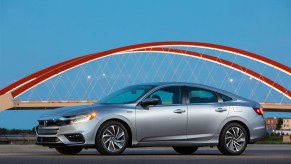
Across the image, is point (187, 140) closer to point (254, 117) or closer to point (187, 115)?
point (187, 115)

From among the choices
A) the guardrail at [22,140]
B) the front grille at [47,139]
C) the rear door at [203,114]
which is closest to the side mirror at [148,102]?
the rear door at [203,114]

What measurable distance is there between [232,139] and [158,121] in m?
1.67

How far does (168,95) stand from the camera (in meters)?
14.4

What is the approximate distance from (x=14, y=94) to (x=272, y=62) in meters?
21.6

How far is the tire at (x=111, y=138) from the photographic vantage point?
43.9 feet

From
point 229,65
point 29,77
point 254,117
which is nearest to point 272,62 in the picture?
point 229,65

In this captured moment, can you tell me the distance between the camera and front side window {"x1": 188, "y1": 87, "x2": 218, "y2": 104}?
14.5 metres

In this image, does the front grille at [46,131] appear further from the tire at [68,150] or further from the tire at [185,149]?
the tire at [185,149]

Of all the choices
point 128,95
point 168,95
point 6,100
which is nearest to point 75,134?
point 128,95

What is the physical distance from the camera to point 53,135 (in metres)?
13.4

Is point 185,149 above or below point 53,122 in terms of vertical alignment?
below

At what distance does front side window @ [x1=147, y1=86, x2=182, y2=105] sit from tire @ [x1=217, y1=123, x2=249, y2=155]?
44.9 inches

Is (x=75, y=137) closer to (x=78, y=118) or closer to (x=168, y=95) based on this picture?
(x=78, y=118)

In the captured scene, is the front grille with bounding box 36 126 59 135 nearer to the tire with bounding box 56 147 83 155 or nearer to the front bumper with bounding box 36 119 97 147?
the front bumper with bounding box 36 119 97 147
